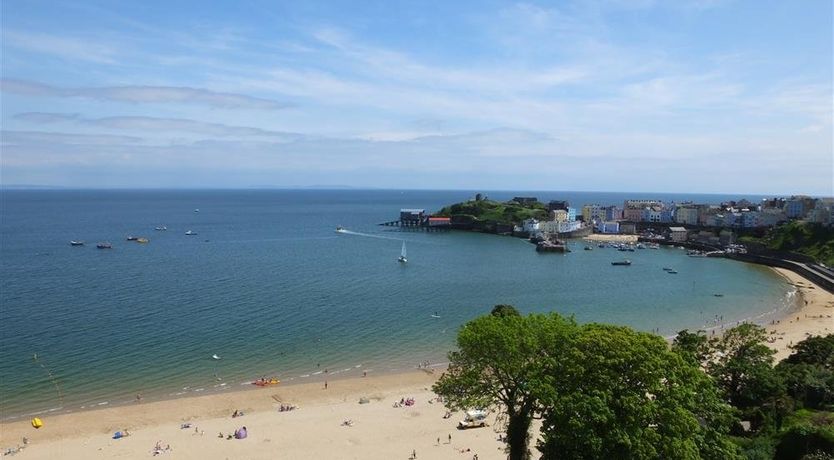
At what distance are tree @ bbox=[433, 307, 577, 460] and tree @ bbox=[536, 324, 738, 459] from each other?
1.37m

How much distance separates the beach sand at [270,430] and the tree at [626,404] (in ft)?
30.2

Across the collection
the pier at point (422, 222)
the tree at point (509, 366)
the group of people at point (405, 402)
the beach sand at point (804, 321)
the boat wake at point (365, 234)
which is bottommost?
the group of people at point (405, 402)

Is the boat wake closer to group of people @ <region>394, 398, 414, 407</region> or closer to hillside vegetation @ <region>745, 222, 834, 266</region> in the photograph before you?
hillside vegetation @ <region>745, 222, 834, 266</region>

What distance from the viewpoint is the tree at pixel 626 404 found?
16.5m

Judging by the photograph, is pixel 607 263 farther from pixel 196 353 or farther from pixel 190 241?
pixel 190 241

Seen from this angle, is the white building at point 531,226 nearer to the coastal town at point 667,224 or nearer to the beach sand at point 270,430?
the coastal town at point 667,224

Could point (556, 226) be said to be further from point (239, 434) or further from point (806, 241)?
point (239, 434)

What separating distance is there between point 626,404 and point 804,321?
48.5m

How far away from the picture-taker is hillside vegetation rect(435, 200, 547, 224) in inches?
5733

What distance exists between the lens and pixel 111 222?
6240 inches

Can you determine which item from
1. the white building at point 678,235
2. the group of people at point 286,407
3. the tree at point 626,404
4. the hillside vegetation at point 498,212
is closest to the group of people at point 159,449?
the group of people at point 286,407

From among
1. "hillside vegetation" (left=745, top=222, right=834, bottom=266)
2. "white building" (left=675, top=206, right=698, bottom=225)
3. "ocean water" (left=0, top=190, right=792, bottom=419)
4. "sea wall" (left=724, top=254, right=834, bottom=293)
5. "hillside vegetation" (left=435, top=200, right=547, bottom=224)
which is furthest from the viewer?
"hillside vegetation" (left=435, top=200, right=547, bottom=224)

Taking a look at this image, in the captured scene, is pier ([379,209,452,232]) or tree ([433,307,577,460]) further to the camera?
pier ([379,209,452,232])

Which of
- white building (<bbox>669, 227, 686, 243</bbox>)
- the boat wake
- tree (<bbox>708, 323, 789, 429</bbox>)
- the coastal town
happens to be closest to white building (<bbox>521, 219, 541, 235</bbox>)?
the coastal town
